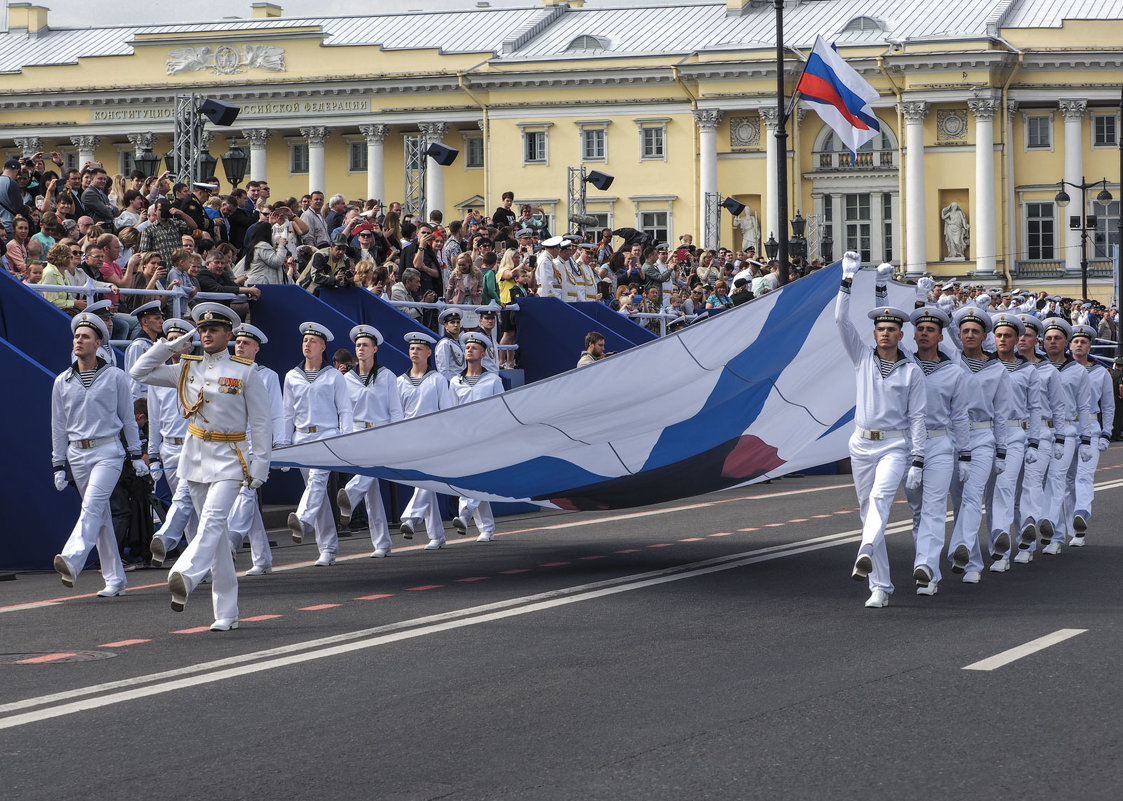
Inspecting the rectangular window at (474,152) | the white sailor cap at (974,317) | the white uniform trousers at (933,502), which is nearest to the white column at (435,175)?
the rectangular window at (474,152)

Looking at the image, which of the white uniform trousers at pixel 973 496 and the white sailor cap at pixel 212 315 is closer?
the white sailor cap at pixel 212 315

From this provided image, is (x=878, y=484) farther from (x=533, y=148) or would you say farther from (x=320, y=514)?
(x=533, y=148)

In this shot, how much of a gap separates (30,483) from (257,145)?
70.1 meters

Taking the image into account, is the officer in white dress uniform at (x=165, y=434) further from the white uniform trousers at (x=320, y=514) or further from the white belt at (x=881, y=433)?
the white belt at (x=881, y=433)

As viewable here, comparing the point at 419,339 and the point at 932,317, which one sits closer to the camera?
the point at 932,317

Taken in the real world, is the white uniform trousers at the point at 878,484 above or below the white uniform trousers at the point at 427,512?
above

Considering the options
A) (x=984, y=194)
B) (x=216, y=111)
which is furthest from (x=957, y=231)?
(x=216, y=111)

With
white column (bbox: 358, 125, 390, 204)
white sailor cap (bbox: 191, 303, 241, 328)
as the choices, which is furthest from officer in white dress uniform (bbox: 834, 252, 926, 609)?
white column (bbox: 358, 125, 390, 204)

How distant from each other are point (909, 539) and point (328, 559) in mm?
5048

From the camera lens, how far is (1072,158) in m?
76.5

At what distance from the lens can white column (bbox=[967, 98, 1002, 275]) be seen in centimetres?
7606

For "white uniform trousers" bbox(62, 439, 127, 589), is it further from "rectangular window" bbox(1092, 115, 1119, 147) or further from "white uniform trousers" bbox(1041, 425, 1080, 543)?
"rectangular window" bbox(1092, 115, 1119, 147)

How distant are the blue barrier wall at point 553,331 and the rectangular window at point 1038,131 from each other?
Result: 57269mm

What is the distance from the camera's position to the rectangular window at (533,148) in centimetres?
8044
